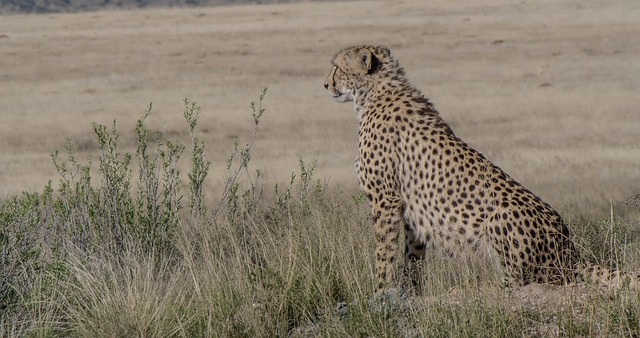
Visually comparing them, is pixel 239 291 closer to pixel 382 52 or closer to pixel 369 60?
pixel 369 60

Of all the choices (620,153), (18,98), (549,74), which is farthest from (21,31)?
(620,153)

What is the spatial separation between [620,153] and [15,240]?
909 centimetres

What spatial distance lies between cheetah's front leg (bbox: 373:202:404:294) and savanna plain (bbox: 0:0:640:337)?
111 mm

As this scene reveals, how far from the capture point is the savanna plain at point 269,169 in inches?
176

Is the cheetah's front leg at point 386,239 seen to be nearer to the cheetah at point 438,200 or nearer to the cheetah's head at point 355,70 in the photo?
the cheetah at point 438,200

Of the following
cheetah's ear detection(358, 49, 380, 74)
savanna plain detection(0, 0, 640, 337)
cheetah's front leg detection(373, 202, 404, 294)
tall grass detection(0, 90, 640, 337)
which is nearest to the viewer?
tall grass detection(0, 90, 640, 337)

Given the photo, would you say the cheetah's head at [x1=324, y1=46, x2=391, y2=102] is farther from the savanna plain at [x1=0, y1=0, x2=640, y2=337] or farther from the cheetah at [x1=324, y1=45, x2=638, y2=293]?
the savanna plain at [x1=0, y1=0, x2=640, y2=337]

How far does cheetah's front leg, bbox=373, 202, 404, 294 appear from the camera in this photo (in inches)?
195

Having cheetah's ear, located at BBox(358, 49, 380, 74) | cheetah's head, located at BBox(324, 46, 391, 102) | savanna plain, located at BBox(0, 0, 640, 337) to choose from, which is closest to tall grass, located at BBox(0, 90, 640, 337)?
savanna plain, located at BBox(0, 0, 640, 337)

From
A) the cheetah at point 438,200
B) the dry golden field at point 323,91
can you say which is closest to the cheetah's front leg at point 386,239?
the cheetah at point 438,200

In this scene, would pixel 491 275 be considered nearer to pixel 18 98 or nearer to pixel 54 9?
pixel 18 98

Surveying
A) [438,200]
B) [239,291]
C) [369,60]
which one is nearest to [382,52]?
[369,60]

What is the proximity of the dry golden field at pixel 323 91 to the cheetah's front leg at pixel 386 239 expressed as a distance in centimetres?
142

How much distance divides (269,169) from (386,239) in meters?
7.09
